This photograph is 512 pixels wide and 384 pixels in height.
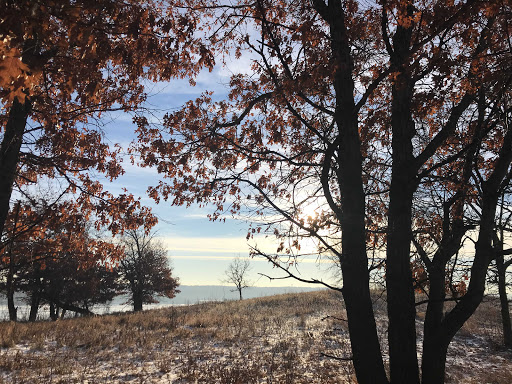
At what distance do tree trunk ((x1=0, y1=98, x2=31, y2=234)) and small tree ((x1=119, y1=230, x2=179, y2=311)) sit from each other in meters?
31.9

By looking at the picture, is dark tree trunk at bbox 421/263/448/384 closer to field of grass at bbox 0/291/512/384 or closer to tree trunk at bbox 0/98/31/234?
field of grass at bbox 0/291/512/384

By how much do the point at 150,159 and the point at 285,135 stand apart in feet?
10.5

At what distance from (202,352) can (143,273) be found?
27568mm

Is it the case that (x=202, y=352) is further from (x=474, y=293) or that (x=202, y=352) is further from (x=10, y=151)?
(x=474, y=293)

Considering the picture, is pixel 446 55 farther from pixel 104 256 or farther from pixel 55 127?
pixel 104 256

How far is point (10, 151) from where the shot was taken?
6.05 m

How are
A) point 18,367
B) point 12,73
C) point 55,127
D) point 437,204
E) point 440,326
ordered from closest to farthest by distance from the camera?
1. point 12,73
2. point 440,326
3. point 437,204
4. point 55,127
5. point 18,367

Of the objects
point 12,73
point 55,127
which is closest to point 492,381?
point 12,73

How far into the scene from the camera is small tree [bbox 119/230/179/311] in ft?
120

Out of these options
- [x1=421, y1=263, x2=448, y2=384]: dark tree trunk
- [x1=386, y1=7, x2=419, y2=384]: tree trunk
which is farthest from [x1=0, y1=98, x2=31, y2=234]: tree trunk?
[x1=421, y1=263, x2=448, y2=384]: dark tree trunk

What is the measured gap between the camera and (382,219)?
812 centimetres

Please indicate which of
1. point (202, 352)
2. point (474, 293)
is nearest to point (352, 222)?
point (474, 293)

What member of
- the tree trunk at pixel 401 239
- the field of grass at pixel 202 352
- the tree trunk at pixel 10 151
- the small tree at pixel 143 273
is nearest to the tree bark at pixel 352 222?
the tree trunk at pixel 401 239

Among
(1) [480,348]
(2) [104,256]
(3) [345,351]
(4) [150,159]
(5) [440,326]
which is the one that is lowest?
(1) [480,348]
